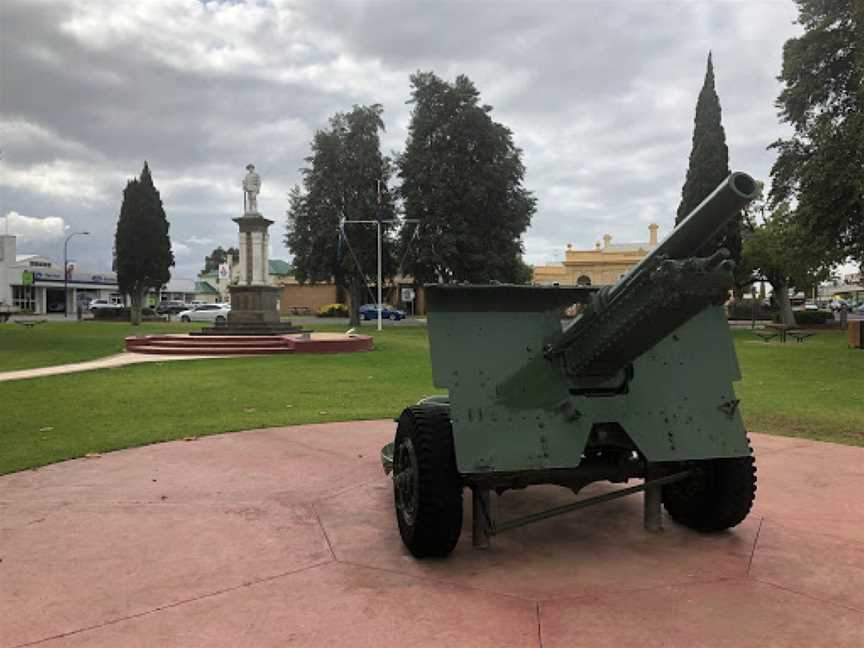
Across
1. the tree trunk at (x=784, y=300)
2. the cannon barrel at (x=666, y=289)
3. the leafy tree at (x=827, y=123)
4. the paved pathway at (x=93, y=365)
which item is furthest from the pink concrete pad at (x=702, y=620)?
the tree trunk at (x=784, y=300)

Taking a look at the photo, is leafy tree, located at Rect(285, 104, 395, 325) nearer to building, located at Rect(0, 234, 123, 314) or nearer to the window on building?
building, located at Rect(0, 234, 123, 314)

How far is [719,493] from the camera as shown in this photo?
13.3 feet

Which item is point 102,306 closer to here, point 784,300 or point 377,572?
point 784,300

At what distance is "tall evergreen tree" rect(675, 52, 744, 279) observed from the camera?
1243 inches

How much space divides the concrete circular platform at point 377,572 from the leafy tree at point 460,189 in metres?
31.1

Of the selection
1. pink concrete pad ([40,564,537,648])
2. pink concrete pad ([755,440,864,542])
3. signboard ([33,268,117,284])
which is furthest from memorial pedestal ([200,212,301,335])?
signboard ([33,268,117,284])

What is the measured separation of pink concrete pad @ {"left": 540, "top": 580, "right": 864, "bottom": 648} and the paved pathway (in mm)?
13051

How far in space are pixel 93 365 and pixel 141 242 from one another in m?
31.5

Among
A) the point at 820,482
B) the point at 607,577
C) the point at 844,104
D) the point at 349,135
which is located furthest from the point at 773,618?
the point at 349,135

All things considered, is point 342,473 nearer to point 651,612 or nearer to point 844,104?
point 651,612

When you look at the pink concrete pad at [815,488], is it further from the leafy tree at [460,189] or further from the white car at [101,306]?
the white car at [101,306]

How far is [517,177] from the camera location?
1502 inches

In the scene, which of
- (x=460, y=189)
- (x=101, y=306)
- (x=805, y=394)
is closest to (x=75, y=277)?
(x=101, y=306)

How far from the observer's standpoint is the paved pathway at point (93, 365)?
14141 millimetres
